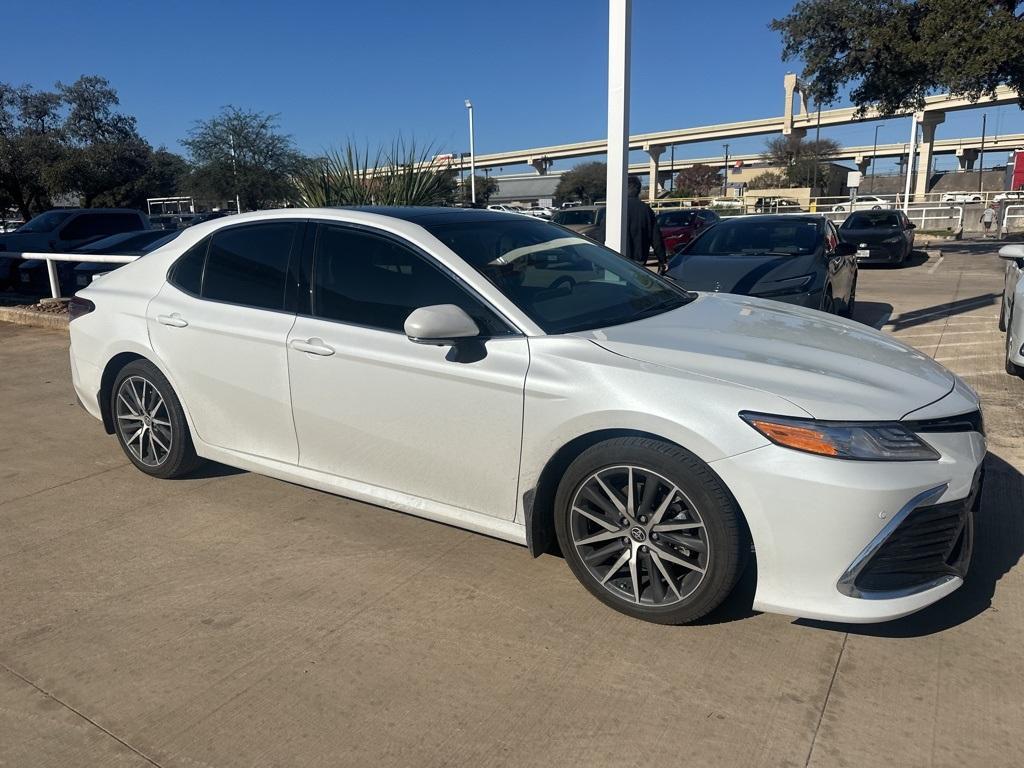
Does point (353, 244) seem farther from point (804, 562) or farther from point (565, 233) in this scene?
point (804, 562)

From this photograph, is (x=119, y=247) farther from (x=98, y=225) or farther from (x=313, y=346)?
(x=313, y=346)

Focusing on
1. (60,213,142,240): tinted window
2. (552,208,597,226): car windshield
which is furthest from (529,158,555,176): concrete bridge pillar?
(60,213,142,240): tinted window

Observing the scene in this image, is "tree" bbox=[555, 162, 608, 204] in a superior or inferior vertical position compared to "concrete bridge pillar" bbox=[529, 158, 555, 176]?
inferior

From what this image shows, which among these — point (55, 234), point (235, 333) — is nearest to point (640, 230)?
point (235, 333)

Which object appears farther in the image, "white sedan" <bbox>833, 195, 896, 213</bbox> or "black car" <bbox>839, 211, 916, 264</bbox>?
"white sedan" <bbox>833, 195, 896, 213</bbox>

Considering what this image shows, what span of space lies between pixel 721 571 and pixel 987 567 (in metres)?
1.51

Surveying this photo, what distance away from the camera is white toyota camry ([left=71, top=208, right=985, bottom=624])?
2.79 metres

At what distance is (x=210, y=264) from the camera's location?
176 inches

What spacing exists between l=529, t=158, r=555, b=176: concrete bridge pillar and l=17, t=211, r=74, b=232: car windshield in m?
90.9

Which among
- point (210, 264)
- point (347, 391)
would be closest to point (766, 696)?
point (347, 391)

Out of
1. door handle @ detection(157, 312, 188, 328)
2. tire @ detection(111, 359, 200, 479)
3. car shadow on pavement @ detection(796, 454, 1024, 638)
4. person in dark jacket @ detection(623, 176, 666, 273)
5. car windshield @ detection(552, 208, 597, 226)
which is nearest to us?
car shadow on pavement @ detection(796, 454, 1024, 638)

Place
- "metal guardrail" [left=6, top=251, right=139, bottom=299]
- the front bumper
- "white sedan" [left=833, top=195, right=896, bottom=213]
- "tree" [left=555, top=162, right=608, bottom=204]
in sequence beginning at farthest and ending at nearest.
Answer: "tree" [left=555, top=162, right=608, bottom=204]
"white sedan" [left=833, top=195, right=896, bottom=213]
"metal guardrail" [left=6, top=251, right=139, bottom=299]
the front bumper

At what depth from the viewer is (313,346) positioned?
3.83 m

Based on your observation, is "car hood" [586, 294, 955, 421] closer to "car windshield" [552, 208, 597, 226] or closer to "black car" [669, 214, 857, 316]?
"black car" [669, 214, 857, 316]
